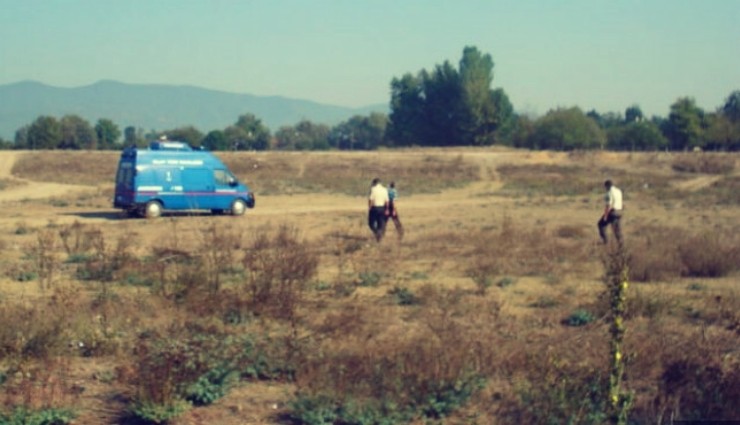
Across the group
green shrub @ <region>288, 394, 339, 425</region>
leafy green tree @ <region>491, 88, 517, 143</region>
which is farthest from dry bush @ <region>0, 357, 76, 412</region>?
leafy green tree @ <region>491, 88, 517, 143</region>

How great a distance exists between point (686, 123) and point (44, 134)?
7423cm

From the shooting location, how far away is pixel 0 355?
9414 mm

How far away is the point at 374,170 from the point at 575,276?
5501 centimetres

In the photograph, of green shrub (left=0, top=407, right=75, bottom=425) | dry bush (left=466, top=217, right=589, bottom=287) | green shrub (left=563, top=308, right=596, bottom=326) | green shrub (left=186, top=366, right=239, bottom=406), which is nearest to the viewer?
green shrub (left=0, top=407, right=75, bottom=425)

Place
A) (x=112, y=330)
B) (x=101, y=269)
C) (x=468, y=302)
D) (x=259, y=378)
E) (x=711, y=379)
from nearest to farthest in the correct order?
(x=711, y=379)
(x=259, y=378)
(x=112, y=330)
(x=468, y=302)
(x=101, y=269)

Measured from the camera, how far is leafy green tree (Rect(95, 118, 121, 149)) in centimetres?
12812

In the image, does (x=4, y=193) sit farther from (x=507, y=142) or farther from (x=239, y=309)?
(x=507, y=142)

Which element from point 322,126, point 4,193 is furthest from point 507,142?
point 322,126

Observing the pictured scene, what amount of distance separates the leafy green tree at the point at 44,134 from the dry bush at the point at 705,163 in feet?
249

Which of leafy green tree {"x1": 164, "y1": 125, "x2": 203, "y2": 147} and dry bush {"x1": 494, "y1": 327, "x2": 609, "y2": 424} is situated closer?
dry bush {"x1": 494, "y1": 327, "x2": 609, "y2": 424}

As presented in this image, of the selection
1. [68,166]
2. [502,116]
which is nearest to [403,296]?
[68,166]

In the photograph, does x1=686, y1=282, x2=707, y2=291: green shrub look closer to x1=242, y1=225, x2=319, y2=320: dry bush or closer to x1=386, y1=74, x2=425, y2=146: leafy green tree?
x1=242, y1=225, x2=319, y2=320: dry bush

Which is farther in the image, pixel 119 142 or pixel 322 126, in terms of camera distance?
pixel 322 126

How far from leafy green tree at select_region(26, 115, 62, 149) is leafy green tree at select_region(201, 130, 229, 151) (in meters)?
18.5
